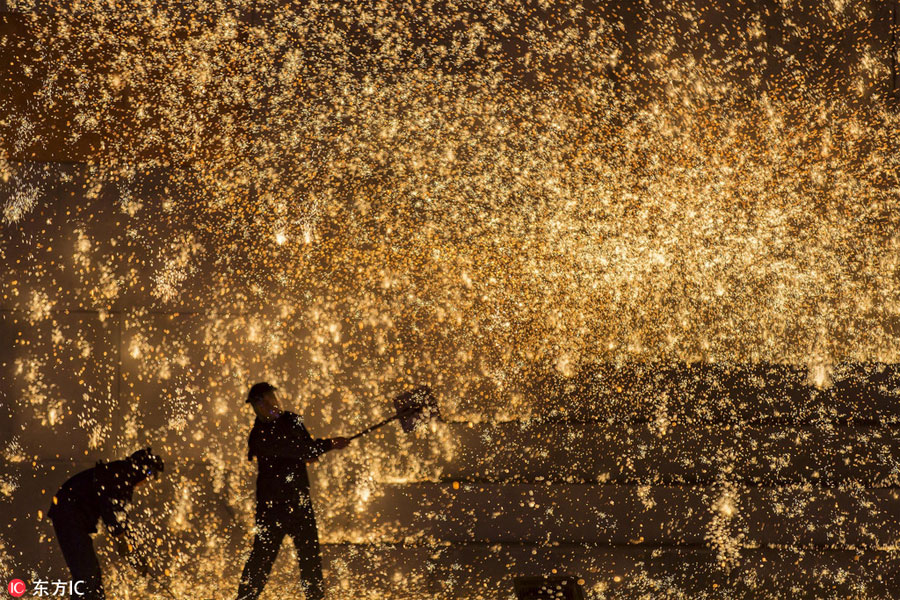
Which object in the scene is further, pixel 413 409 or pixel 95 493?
pixel 413 409

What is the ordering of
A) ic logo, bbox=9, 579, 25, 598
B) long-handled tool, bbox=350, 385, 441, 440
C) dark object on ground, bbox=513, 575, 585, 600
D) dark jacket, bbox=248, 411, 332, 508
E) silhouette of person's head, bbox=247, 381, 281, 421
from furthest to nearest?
ic logo, bbox=9, 579, 25, 598, long-handled tool, bbox=350, 385, 441, 440, silhouette of person's head, bbox=247, 381, 281, 421, dark jacket, bbox=248, 411, 332, 508, dark object on ground, bbox=513, 575, 585, 600

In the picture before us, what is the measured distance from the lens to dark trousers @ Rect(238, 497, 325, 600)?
3016 mm

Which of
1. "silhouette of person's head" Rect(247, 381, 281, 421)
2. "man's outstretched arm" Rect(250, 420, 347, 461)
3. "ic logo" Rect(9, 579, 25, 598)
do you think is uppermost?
"silhouette of person's head" Rect(247, 381, 281, 421)

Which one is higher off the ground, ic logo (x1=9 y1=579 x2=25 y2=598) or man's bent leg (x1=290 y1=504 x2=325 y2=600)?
man's bent leg (x1=290 y1=504 x2=325 y2=600)

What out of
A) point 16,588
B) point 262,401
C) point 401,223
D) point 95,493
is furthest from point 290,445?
point 16,588

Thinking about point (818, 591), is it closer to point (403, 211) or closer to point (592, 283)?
point (592, 283)

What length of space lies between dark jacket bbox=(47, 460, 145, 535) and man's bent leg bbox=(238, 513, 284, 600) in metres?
0.59

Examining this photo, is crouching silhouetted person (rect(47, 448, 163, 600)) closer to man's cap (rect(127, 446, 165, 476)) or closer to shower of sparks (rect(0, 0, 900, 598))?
man's cap (rect(127, 446, 165, 476))

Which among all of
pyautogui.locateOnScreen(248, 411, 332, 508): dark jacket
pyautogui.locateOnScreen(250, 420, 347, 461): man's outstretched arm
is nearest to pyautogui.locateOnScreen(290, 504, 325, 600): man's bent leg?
pyautogui.locateOnScreen(248, 411, 332, 508): dark jacket

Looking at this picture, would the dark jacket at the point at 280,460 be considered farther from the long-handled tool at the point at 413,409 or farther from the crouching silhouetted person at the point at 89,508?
the crouching silhouetted person at the point at 89,508

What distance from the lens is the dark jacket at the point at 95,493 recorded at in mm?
2938

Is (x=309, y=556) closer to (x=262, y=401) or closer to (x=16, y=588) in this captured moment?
(x=262, y=401)

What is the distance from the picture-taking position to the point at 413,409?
11.0 ft

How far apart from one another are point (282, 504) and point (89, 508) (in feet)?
2.78
